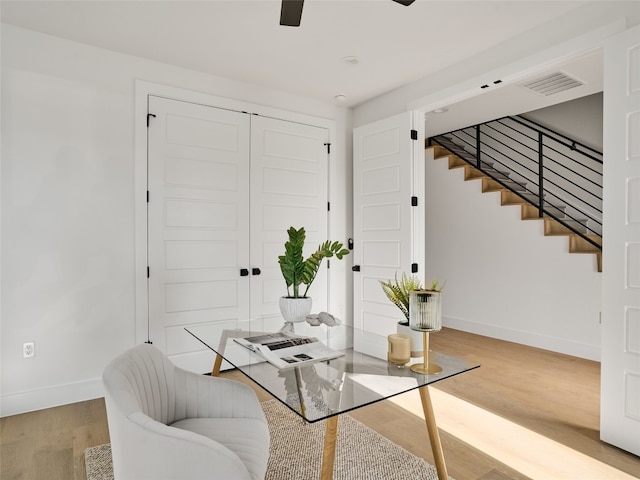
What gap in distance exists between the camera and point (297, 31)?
272cm

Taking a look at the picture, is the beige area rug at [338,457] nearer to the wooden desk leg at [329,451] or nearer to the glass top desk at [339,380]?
the glass top desk at [339,380]

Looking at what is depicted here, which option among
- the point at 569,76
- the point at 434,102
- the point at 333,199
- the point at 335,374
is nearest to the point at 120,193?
the point at 333,199

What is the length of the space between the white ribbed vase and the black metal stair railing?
133 inches

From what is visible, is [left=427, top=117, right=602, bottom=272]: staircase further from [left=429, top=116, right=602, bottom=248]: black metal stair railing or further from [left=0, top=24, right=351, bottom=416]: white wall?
[left=0, top=24, right=351, bottom=416]: white wall

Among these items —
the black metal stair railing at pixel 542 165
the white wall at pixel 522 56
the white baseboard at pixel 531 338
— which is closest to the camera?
the white wall at pixel 522 56

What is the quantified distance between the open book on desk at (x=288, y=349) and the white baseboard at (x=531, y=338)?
333 centimetres

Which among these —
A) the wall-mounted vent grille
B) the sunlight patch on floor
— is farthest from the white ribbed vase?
the wall-mounted vent grille

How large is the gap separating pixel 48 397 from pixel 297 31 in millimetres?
3047

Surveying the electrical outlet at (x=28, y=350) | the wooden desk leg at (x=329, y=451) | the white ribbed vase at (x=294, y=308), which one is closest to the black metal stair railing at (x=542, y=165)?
the white ribbed vase at (x=294, y=308)

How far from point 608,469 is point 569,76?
9.91ft

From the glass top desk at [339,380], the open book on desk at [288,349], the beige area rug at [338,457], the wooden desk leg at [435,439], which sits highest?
the open book on desk at [288,349]

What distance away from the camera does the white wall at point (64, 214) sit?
2.67m

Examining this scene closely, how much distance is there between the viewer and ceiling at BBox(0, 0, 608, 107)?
2447mm

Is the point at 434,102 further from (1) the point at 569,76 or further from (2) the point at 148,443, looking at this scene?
(2) the point at 148,443
